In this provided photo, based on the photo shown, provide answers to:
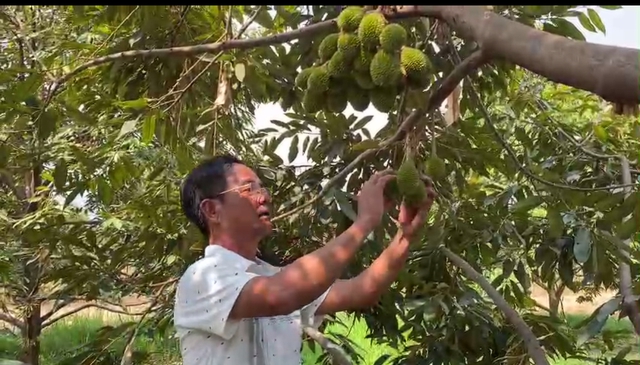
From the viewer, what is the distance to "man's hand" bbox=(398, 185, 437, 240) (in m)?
1.42

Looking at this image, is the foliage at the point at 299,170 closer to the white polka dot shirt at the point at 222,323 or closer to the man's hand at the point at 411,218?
the man's hand at the point at 411,218

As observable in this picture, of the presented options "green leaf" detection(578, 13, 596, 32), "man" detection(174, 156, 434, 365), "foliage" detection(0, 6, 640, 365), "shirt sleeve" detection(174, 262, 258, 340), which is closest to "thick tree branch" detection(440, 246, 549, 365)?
"foliage" detection(0, 6, 640, 365)

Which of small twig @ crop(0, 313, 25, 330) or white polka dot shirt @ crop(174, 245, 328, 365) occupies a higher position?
small twig @ crop(0, 313, 25, 330)

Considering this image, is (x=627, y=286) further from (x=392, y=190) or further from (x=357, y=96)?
(x=357, y=96)

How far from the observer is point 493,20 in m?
1.00

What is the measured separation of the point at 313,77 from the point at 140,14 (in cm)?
86

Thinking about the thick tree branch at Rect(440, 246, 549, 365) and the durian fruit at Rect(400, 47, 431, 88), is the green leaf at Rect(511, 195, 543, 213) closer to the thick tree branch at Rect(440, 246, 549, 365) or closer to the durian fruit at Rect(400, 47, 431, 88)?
Answer: the thick tree branch at Rect(440, 246, 549, 365)

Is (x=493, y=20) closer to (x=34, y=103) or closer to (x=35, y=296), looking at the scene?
(x=34, y=103)

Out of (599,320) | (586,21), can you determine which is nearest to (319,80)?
(599,320)

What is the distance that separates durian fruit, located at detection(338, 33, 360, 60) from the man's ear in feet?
1.27

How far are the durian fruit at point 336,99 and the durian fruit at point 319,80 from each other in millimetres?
15

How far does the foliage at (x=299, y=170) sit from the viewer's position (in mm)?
1810

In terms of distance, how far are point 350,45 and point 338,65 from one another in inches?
1.4

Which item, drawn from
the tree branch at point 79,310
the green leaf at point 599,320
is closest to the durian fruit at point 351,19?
the green leaf at point 599,320
